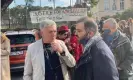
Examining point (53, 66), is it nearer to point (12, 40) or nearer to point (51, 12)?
point (51, 12)

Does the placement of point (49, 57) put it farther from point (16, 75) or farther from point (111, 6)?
point (111, 6)

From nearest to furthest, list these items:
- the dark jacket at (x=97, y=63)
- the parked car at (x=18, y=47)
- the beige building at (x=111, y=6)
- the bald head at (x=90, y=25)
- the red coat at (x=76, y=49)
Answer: the dark jacket at (x=97, y=63), the bald head at (x=90, y=25), the red coat at (x=76, y=49), the parked car at (x=18, y=47), the beige building at (x=111, y=6)

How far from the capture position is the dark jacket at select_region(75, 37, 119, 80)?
3.12 metres

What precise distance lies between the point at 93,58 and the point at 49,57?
665 millimetres

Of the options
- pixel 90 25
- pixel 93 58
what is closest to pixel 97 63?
pixel 93 58

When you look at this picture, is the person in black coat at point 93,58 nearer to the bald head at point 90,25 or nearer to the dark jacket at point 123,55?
the bald head at point 90,25

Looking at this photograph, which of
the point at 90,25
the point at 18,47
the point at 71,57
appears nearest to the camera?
the point at 90,25

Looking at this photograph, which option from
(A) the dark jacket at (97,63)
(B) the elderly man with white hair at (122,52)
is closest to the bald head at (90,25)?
(A) the dark jacket at (97,63)

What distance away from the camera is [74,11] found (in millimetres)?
8516

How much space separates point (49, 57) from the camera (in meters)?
3.68

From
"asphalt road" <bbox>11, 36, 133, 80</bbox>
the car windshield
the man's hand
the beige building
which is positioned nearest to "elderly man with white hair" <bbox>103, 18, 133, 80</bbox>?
the man's hand

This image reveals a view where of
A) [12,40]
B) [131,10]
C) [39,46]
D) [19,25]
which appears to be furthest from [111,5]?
[39,46]

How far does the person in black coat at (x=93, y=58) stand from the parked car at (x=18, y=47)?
20.4 feet

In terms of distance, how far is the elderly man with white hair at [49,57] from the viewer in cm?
358
